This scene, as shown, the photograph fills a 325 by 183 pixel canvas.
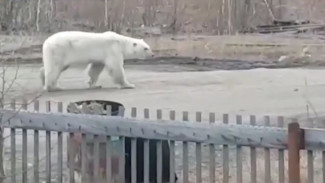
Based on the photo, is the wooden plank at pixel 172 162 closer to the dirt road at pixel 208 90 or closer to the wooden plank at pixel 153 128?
the wooden plank at pixel 153 128

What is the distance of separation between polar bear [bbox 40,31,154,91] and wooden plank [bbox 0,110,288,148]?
11.3 m

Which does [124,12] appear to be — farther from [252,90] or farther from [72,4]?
[252,90]

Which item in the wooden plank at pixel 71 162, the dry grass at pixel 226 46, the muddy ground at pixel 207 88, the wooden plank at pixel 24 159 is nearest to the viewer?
the wooden plank at pixel 71 162

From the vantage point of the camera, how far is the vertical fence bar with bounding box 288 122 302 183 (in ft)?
21.2

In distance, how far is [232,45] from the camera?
108ft

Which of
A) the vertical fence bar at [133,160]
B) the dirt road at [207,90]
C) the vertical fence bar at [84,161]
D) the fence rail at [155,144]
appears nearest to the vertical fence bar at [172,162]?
the fence rail at [155,144]

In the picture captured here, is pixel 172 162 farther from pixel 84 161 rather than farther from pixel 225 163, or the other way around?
pixel 84 161

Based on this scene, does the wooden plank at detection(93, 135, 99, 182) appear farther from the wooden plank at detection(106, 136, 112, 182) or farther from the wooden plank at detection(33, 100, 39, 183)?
the wooden plank at detection(33, 100, 39, 183)

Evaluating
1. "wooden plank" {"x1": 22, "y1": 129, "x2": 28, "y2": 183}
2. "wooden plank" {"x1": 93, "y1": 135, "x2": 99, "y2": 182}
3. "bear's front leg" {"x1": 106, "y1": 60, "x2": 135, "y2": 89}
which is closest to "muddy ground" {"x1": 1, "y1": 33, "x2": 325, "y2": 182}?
"bear's front leg" {"x1": 106, "y1": 60, "x2": 135, "y2": 89}

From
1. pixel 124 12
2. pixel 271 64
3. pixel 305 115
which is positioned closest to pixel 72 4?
pixel 124 12

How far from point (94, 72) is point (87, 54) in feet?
2.51

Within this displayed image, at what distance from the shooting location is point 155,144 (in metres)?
7.26

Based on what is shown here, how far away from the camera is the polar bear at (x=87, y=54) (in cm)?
1905

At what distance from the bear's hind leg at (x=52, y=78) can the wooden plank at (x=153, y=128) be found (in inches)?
449
